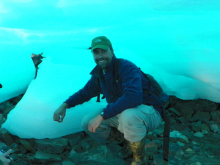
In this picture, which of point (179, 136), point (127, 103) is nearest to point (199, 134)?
point (179, 136)

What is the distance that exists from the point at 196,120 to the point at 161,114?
41.9 inches

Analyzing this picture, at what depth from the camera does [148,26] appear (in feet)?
9.19

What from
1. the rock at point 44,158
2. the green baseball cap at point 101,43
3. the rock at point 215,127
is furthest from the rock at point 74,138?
the rock at point 215,127

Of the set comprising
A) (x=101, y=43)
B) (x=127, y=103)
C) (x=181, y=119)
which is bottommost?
(x=181, y=119)

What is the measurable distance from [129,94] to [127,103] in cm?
6

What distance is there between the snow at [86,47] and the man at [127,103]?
0.58 metres

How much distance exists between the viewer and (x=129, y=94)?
1.71 meters

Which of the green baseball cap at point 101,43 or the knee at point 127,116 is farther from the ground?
the green baseball cap at point 101,43

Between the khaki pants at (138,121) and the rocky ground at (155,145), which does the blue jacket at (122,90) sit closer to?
the khaki pants at (138,121)

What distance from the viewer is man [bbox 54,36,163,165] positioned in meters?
1.75

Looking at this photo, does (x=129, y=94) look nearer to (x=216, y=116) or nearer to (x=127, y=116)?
(x=127, y=116)

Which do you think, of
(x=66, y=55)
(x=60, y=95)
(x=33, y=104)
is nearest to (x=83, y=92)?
(x=60, y=95)

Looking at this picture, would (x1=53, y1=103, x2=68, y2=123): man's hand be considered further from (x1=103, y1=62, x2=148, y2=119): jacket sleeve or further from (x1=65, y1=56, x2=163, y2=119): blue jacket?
(x1=103, y1=62, x2=148, y2=119): jacket sleeve

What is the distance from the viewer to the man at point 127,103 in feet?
5.73
